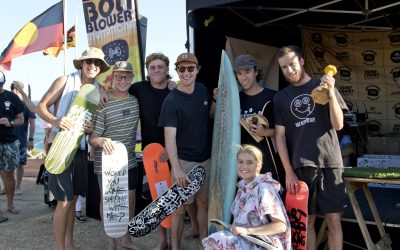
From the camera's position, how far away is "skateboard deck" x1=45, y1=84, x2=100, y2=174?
3.14m

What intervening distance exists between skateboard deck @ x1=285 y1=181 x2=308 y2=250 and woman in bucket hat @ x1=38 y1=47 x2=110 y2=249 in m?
1.57

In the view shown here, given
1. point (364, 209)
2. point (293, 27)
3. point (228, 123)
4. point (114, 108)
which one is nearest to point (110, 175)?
point (114, 108)

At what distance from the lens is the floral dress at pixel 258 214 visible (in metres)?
2.42

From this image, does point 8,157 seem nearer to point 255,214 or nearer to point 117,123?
point 117,123

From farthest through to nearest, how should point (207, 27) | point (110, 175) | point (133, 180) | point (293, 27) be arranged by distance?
point (293, 27) → point (207, 27) → point (133, 180) → point (110, 175)

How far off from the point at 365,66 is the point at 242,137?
4118 millimetres

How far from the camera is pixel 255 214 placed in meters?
2.49

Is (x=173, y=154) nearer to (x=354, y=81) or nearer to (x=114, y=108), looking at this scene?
(x=114, y=108)

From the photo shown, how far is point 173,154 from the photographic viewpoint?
3.01 m

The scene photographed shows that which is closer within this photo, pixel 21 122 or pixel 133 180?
pixel 133 180

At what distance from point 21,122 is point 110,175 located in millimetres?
2431

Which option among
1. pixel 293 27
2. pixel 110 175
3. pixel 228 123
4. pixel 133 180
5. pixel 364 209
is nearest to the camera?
pixel 228 123

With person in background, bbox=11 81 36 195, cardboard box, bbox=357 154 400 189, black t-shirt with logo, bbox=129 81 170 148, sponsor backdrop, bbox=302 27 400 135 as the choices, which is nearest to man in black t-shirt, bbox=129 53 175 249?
black t-shirt with logo, bbox=129 81 170 148

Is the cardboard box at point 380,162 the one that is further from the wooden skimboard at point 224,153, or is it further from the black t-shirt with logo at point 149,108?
the black t-shirt with logo at point 149,108
